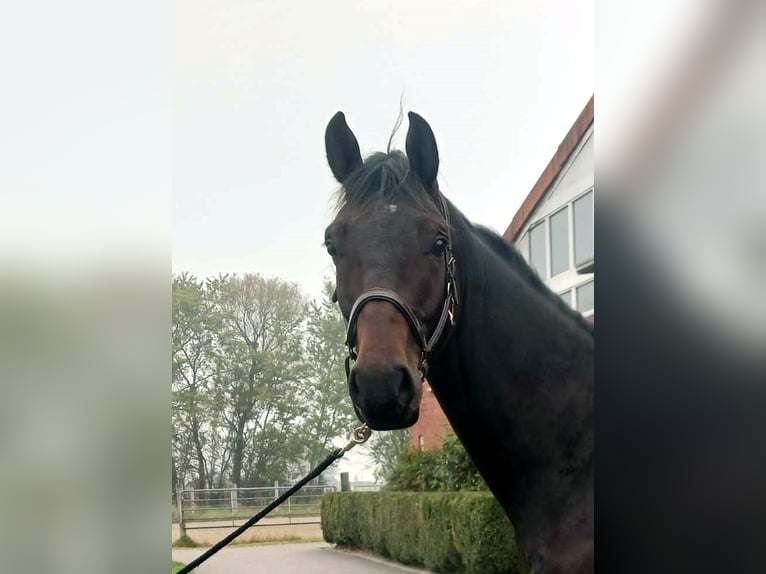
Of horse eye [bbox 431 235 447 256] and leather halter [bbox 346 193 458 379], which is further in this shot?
horse eye [bbox 431 235 447 256]

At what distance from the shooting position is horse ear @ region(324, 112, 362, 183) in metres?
2.02

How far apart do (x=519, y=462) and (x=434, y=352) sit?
0.38 meters

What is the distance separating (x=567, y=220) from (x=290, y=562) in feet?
17.5

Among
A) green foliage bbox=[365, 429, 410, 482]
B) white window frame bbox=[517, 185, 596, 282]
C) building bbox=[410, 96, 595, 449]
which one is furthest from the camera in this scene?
green foliage bbox=[365, 429, 410, 482]

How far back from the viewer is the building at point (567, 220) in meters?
2.69

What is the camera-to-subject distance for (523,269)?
2098mm

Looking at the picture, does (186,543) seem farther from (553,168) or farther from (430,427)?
(553,168)

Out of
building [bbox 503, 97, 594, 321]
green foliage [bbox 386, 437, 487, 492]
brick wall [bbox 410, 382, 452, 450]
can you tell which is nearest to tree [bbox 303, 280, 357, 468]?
brick wall [bbox 410, 382, 452, 450]

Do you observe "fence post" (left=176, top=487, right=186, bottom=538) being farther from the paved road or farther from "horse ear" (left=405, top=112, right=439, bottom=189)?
"horse ear" (left=405, top=112, right=439, bottom=189)

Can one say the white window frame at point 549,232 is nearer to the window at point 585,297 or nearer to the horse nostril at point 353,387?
the window at point 585,297

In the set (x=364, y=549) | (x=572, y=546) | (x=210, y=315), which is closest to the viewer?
(x=572, y=546)
